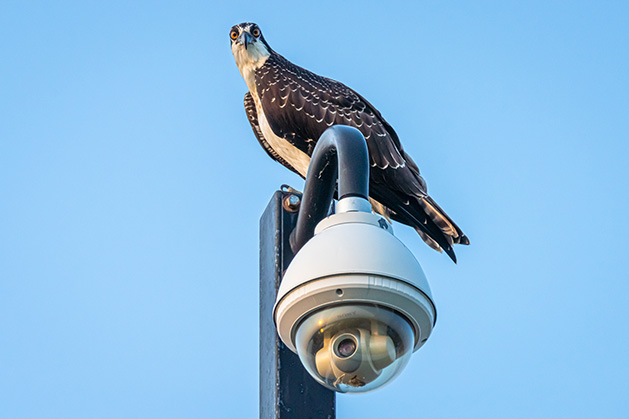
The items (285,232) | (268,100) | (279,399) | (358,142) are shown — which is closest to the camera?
(358,142)

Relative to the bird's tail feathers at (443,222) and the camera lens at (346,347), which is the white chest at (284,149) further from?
the camera lens at (346,347)

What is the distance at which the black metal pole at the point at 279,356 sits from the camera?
2457mm

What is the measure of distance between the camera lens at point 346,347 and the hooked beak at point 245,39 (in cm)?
430

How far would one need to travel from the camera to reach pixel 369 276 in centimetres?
184

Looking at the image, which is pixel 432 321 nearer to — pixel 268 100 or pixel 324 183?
pixel 324 183

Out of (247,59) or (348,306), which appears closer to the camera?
(348,306)

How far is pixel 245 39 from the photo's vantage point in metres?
5.89

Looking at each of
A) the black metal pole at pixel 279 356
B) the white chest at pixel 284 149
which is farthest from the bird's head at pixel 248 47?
the black metal pole at pixel 279 356

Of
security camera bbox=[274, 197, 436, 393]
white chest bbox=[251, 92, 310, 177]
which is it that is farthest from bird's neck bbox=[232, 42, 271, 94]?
security camera bbox=[274, 197, 436, 393]

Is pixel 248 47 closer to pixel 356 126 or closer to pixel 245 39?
pixel 245 39

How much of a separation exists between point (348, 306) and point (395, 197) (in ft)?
11.3

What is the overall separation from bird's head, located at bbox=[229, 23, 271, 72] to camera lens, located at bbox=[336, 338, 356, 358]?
13.8 ft

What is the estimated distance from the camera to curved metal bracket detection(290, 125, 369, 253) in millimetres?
2127

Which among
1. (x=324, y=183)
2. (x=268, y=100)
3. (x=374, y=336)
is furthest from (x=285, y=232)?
(x=268, y=100)
